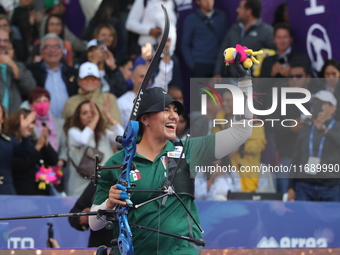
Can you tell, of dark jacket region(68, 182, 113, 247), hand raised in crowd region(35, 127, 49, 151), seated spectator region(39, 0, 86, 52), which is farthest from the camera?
seated spectator region(39, 0, 86, 52)

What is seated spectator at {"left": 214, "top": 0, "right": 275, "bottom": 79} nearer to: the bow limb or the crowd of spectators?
the crowd of spectators

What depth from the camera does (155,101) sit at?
5.97 metres

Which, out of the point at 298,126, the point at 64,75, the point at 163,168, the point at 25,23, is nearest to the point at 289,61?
the point at 298,126

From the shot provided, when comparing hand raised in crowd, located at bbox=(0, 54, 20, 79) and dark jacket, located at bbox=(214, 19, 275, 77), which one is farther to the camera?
hand raised in crowd, located at bbox=(0, 54, 20, 79)

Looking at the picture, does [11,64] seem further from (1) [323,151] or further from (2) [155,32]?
(1) [323,151]

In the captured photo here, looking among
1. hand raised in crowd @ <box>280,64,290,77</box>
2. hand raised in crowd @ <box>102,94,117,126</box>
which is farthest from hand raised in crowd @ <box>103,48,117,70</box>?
hand raised in crowd @ <box>280,64,290,77</box>

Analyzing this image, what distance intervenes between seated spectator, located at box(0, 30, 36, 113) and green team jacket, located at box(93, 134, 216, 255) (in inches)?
182

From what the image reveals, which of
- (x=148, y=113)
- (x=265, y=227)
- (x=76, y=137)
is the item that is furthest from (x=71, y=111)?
(x=148, y=113)

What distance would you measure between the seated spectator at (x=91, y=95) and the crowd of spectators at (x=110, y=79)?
1 centimetres

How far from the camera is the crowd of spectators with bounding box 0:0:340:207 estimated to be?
8.26 metres

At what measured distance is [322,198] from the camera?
32.1 ft

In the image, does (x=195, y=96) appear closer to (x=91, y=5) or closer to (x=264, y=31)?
(x=264, y=31)

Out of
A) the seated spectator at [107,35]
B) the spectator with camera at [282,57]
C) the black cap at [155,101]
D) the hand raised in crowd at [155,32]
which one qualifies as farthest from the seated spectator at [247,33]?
the black cap at [155,101]

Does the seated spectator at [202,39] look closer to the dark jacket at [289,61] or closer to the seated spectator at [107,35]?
the seated spectator at [107,35]
